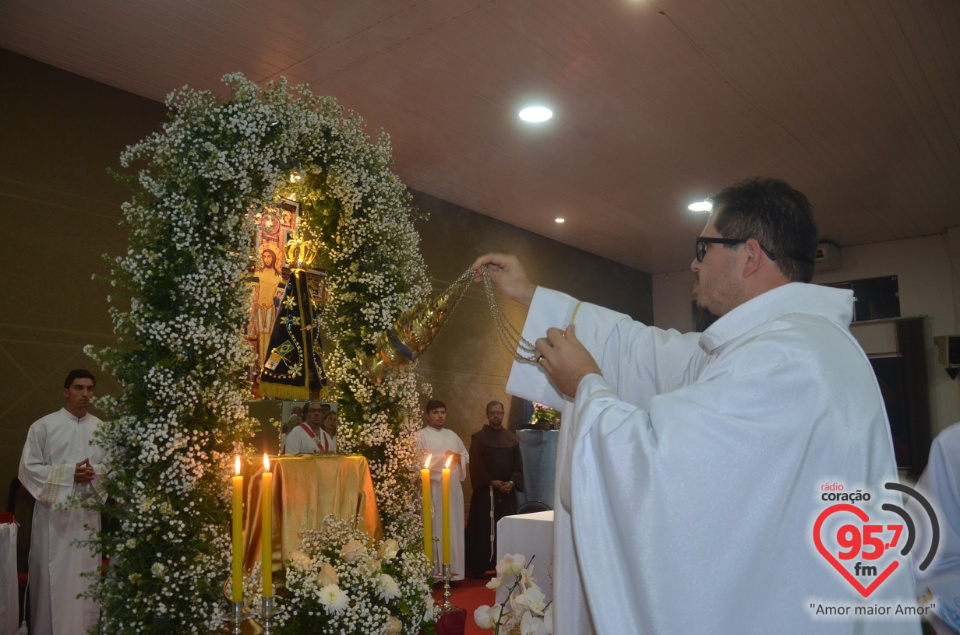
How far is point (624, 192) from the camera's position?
9.66 meters

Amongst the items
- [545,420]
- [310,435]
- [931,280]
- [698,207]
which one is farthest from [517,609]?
[931,280]

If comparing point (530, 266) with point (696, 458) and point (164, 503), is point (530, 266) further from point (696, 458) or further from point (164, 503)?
point (696, 458)

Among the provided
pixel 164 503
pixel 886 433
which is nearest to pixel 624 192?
pixel 164 503

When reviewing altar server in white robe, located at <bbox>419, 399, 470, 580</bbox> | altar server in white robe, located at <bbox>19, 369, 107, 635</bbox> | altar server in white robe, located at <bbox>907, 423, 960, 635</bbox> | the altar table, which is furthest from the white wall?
altar server in white robe, located at <bbox>19, 369, 107, 635</bbox>

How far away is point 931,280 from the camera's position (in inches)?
470

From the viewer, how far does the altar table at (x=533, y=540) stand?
10.3 feet

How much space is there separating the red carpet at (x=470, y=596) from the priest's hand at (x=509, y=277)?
3.83 metres

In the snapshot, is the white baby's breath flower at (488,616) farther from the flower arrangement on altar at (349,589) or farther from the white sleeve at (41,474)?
the white sleeve at (41,474)

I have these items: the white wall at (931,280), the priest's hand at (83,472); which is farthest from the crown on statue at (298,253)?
the white wall at (931,280)

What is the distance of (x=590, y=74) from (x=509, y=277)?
4.39 metres

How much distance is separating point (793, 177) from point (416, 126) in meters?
4.65

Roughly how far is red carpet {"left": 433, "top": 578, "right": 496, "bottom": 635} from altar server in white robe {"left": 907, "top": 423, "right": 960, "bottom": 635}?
3834 millimetres

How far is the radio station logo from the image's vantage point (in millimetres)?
1562

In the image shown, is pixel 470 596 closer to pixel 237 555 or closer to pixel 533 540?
pixel 533 540
